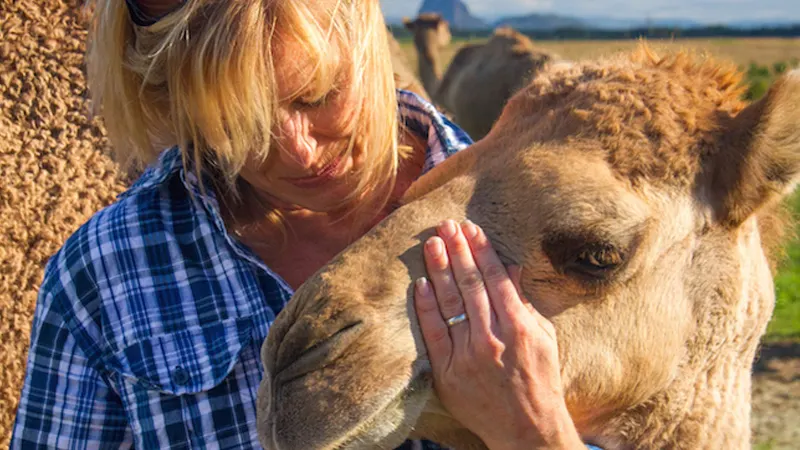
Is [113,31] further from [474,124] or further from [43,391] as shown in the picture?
[474,124]

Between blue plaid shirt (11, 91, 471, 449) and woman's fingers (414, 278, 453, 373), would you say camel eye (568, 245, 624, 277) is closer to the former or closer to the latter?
woman's fingers (414, 278, 453, 373)

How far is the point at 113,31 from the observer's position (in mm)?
2199

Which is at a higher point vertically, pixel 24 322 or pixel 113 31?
pixel 113 31

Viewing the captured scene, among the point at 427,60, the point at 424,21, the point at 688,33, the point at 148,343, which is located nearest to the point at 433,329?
the point at 148,343

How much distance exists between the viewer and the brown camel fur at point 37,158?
10.5 ft

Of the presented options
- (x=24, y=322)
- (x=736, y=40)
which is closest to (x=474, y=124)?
(x=24, y=322)

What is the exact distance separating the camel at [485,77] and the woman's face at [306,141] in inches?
402

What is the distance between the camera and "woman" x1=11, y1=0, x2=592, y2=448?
2068 mm

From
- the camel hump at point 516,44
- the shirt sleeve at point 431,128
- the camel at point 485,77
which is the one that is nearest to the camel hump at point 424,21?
the camel at point 485,77

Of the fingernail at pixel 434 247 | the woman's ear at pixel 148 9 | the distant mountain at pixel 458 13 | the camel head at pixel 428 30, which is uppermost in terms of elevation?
the distant mountain at pixel 458 13

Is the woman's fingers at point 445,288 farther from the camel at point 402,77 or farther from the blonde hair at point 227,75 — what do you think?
the camel at point 402,77

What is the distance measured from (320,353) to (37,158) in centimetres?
222

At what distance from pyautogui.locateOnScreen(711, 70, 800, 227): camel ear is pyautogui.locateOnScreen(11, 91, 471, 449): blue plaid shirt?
1016 mm

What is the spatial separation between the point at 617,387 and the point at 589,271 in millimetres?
315
